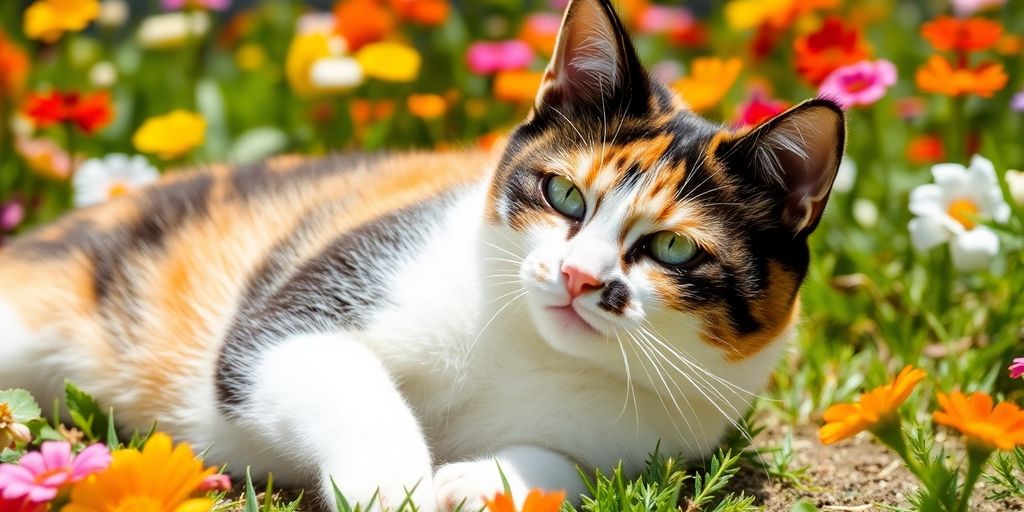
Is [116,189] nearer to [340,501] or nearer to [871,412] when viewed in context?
[340,501]

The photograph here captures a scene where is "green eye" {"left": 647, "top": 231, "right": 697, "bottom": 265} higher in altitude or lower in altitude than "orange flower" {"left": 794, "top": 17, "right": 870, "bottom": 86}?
higher

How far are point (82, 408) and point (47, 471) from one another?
0.69m

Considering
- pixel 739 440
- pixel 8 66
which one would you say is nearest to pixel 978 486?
pixel 739 440

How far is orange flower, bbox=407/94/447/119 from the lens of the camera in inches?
128

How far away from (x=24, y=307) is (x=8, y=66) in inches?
48.7

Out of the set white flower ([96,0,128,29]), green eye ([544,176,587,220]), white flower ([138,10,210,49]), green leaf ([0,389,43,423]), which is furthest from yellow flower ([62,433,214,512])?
white flower ([96,0,128,29])

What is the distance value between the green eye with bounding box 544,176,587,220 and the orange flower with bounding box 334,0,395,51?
65.5 inches

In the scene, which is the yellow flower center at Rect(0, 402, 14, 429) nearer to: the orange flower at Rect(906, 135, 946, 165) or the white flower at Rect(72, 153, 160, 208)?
Answer: the white flower at Rect(72, 153, 160, 208)

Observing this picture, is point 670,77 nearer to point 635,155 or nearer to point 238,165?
point 238,165

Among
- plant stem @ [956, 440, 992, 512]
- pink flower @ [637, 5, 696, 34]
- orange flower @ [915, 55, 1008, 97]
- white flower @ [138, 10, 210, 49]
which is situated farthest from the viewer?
pink flower @ [637, 5, 696, 34]

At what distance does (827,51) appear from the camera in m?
2.83

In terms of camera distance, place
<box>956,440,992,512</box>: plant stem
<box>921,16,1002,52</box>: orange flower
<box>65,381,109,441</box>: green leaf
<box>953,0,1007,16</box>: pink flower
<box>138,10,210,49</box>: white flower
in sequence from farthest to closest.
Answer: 1. <box>138,10,210,49</box>: white flower
2. <box>953,0,1007,16</box>: pink flower
3. <box>921,16,1002,52</box>: orange flower
4. <box>65,381,109,441</box>: green leaf
5. <box>956,440,992,512</box>: plant stem

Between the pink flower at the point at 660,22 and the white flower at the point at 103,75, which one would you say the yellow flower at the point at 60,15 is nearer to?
the white flower at the point at 103,75

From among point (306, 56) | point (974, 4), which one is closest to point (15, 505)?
point (306, 56)
